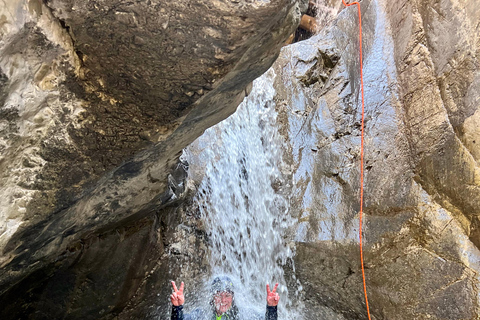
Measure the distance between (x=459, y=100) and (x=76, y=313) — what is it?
14.3 ft

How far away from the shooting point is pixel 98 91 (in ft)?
5.18

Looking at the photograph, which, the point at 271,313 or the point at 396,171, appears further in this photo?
the point at 396,171

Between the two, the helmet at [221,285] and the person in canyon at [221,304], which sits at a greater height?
the helmet at [221,285]

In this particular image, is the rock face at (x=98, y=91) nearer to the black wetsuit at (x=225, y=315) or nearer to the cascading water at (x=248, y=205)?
the black wetsuit at (x=225, y=315)

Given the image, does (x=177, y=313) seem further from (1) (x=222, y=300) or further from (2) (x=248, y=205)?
(2) (x=248, y=205)

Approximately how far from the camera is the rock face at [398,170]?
263 cm

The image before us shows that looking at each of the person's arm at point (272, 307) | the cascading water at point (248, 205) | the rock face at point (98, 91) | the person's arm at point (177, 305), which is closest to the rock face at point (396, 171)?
the cascading water at point (248, 205)

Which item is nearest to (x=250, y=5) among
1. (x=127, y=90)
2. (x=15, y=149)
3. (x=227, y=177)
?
(x=127, y=90)

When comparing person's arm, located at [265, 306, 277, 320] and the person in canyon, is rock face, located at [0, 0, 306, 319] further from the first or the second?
person's arm, located at [265, 306, 277, 320]

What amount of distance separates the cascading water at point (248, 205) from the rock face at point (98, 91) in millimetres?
1931

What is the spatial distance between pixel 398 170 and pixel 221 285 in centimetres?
234

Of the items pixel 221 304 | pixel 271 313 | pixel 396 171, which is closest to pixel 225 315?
pixel 221 304

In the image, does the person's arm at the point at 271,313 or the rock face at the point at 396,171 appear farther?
the person's arm at the point at 271,313

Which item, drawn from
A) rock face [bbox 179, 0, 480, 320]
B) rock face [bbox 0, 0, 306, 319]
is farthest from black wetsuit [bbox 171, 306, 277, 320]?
rock face [bbox 0, 0, 306, 319]
